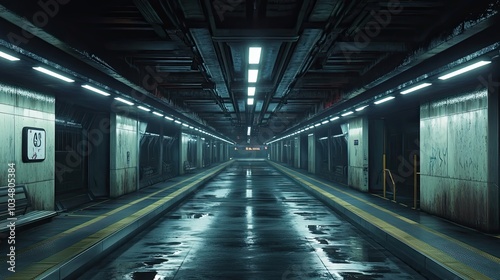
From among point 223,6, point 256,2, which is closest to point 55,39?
point 223,6

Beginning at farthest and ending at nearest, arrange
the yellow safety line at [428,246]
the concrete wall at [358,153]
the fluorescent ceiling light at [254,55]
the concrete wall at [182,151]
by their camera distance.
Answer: the concrete wall at [182,151], the concrete wall at [358,153], the fluorescent ceiling light at [254,55], the yellow safety line at [428,246]

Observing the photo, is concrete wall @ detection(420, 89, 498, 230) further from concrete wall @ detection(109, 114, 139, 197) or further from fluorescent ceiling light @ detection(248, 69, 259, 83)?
concrete wall @ detection(109, 114, 139, 197)

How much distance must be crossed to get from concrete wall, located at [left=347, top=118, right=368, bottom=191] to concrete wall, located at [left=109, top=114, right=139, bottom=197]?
30.8ft

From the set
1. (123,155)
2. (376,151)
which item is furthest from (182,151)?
(376,151)

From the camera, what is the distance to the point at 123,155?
53.7ft

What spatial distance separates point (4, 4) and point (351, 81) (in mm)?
10371

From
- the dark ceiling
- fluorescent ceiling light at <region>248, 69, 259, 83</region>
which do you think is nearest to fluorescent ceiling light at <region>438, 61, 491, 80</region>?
the dark ceiling

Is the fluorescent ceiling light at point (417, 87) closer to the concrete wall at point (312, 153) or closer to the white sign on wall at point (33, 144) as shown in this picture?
the white sign on wall at point (33, 144)

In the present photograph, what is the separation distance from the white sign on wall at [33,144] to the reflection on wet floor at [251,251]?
10.3ft

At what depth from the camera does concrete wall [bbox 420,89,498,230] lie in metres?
8.84

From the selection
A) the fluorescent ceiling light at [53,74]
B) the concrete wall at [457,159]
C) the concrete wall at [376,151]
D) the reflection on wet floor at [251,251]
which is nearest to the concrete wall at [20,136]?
the fluorescent ceiling light at [53,74]

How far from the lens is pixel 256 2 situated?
21.5ft

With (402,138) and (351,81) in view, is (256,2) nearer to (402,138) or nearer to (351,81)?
(351,81)

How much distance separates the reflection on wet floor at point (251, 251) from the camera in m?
6.49
